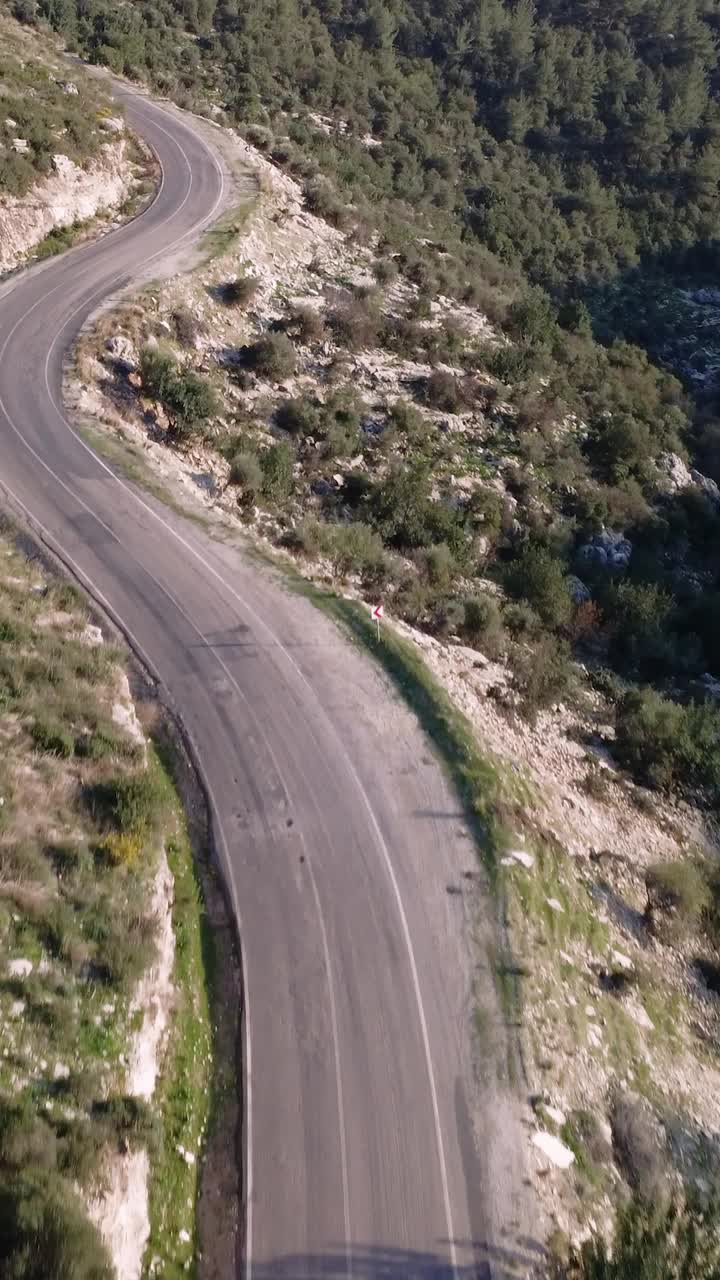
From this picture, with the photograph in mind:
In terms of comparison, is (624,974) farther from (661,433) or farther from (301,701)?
(661,433)

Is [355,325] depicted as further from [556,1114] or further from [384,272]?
[556,1114]

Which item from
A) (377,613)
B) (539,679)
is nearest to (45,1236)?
(377,613)

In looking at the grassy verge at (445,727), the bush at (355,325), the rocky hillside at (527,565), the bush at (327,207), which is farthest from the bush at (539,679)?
the bush at (327,207)

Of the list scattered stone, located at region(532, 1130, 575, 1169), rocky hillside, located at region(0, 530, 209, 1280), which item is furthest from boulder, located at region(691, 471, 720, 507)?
scattered stone, located at region(532, 1130, 575, 1169)

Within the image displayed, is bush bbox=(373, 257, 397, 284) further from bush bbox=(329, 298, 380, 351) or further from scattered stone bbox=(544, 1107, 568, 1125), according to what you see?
scattered stone bbox=(544, 1107, 568, 1125)

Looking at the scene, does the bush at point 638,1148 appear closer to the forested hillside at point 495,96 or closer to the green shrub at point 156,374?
the green shrub at point 156,374

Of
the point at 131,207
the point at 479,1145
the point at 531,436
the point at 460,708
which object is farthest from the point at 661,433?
the point at 479,1145
